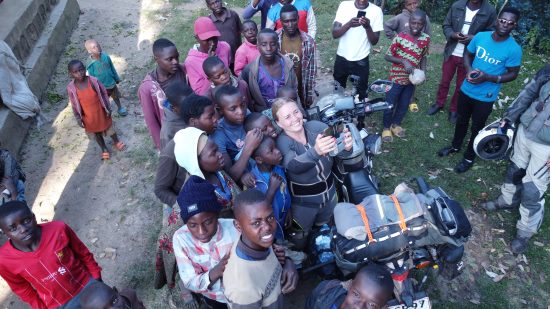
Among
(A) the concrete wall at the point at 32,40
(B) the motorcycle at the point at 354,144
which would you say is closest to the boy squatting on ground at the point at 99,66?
(A) the concrete wall at the point at 32,40

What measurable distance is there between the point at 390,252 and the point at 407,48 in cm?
370

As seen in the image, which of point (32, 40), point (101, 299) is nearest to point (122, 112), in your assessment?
point (32, 40)

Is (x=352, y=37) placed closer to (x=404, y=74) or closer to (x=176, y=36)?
(x=404, y=74)

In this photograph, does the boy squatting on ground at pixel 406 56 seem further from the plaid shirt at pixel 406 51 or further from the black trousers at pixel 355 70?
the black trousers at pixel 355 70

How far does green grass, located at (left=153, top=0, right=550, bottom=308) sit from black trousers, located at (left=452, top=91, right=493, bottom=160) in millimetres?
404

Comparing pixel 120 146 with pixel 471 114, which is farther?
pixel 120 146

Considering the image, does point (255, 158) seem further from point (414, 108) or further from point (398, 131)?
point (414, 108)

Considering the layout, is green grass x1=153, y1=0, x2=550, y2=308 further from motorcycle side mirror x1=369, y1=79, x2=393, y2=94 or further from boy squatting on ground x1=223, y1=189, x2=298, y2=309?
boy squatting on ground x1=223, y1=189, x2=298, y2=309

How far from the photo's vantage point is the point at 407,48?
586 centimetres

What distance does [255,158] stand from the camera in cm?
374

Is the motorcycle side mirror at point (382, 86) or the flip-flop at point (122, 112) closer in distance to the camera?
the motorcycle side mirror at point (382, 86)

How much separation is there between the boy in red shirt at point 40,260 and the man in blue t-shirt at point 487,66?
5203mm

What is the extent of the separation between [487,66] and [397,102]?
1531mm

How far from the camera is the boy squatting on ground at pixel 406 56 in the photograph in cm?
570
